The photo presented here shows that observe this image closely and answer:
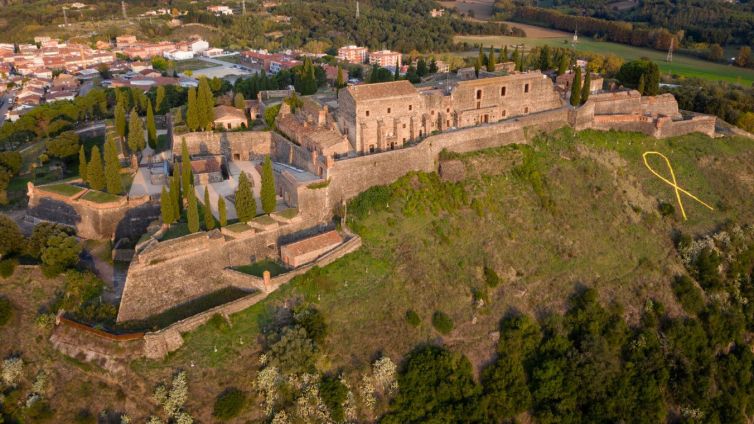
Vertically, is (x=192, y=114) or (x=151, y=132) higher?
(x=192, y=114)

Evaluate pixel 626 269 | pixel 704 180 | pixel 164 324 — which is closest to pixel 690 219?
pixel 704 180

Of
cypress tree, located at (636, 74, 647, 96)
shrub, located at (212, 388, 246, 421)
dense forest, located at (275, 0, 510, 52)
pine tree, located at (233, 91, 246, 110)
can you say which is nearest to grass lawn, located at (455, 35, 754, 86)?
dense forest, located at (275, 0, 510, 52)

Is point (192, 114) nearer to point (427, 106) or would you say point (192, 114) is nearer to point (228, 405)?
point (427, 106)

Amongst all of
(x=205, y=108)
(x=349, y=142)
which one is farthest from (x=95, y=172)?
(x=349, y=142)

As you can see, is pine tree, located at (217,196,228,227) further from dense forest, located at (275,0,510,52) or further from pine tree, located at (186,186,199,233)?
dense forest, located at (275,0,510,52)

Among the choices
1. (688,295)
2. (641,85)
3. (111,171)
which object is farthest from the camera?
(641,85)

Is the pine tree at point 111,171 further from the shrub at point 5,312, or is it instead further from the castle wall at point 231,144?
the shrub at point 5,312

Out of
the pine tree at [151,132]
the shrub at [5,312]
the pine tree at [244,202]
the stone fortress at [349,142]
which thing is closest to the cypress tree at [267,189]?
the pine tree at [244,202]
